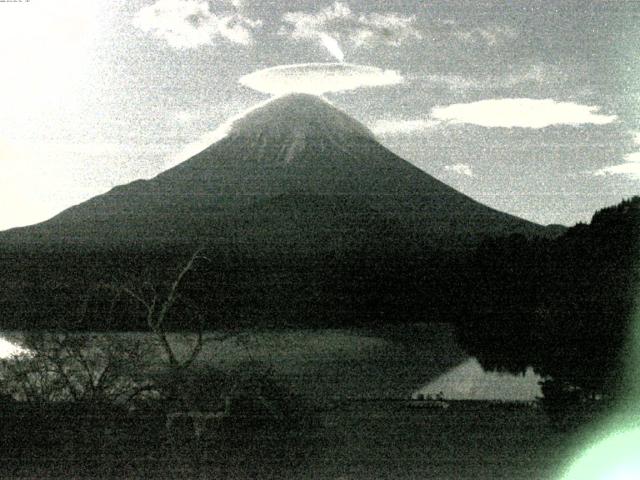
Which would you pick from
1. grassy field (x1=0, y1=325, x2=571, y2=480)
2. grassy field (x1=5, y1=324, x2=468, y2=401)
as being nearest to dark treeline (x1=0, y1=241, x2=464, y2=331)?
grassy field (x1=5, y1=324, x2=468, y2=401)

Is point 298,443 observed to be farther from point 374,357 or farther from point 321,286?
point 321,286

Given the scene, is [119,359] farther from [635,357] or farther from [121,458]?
[635,357]

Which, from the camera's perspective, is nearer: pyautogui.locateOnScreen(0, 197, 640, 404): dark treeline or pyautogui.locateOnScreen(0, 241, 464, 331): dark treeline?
pyautogui.locateOnScreen(0, 197, 640, 404): dark treeline

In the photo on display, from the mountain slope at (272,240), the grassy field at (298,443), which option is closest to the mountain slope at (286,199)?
the mountain slope at (272,240)

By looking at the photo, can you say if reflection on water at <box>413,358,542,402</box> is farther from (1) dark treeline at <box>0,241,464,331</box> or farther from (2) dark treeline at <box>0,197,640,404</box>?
(1) dark treeline at <box>0,241,464,331</box>

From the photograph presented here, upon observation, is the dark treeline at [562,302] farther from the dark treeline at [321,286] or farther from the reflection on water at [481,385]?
the dark treeline at [321,286]

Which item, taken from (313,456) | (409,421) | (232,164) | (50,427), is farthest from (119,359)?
(232,164)

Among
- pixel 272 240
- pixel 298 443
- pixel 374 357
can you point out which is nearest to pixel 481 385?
pixel 374 357
